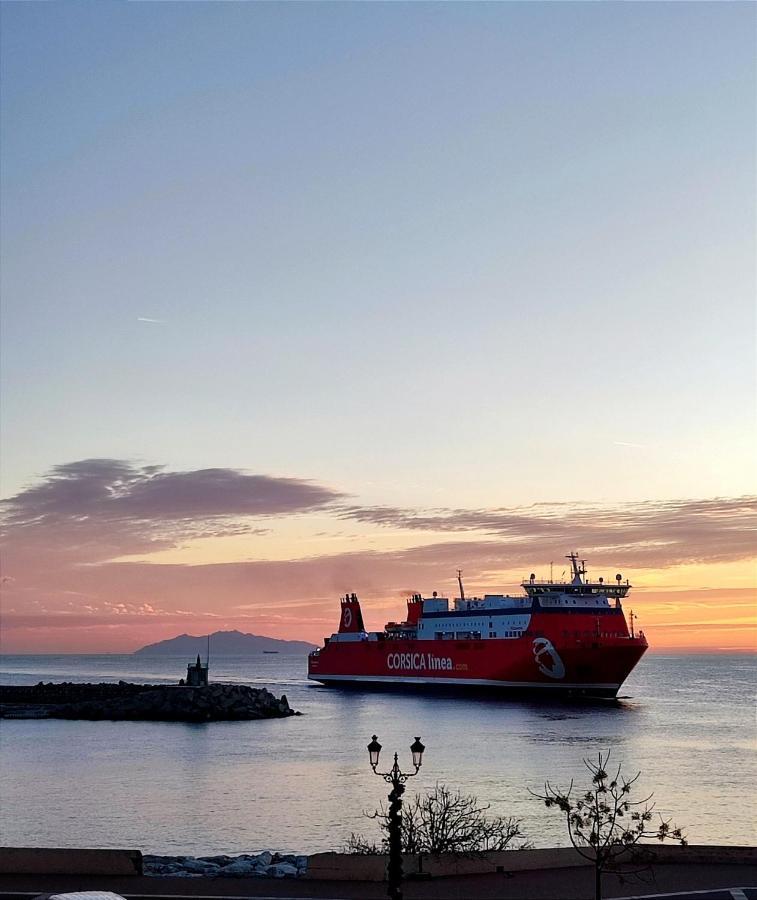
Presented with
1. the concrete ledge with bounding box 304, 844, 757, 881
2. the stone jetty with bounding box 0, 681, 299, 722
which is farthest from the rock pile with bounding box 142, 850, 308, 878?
the stone jetty with bounding box 0, 681, 299, 722

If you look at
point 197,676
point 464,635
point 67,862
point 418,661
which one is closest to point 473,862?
point 67,862

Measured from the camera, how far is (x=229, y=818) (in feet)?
101

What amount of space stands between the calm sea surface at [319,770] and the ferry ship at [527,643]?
2594 mm

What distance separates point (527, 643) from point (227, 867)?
58135 mm

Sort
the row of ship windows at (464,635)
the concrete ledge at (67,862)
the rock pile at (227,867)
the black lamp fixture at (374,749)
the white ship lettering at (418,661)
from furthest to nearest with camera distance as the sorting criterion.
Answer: the white ship lettering at (418,661), the row of ship windows at (464,635), the rock pile at (227,867), the concrete ledge at (67,862), the black lamp fixture at (374,749)

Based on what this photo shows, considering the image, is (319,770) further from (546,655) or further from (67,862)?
(546,655)

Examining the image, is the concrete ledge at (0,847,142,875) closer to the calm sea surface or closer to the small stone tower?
the calm sea surface

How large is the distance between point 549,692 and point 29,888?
228ft

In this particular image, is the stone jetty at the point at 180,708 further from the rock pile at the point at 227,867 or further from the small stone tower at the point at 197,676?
the rock pile at the point at 227,867

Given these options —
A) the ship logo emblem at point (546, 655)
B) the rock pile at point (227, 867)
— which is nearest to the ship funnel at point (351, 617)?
the ship logo emblem at point (546, 655)

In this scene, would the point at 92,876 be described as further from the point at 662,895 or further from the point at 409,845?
the point at 662,895

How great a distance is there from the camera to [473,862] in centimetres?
1578

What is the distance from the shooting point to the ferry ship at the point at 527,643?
74.6 meters

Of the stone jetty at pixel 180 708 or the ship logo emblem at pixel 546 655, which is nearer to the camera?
the stone jetty at pixel 180 708
